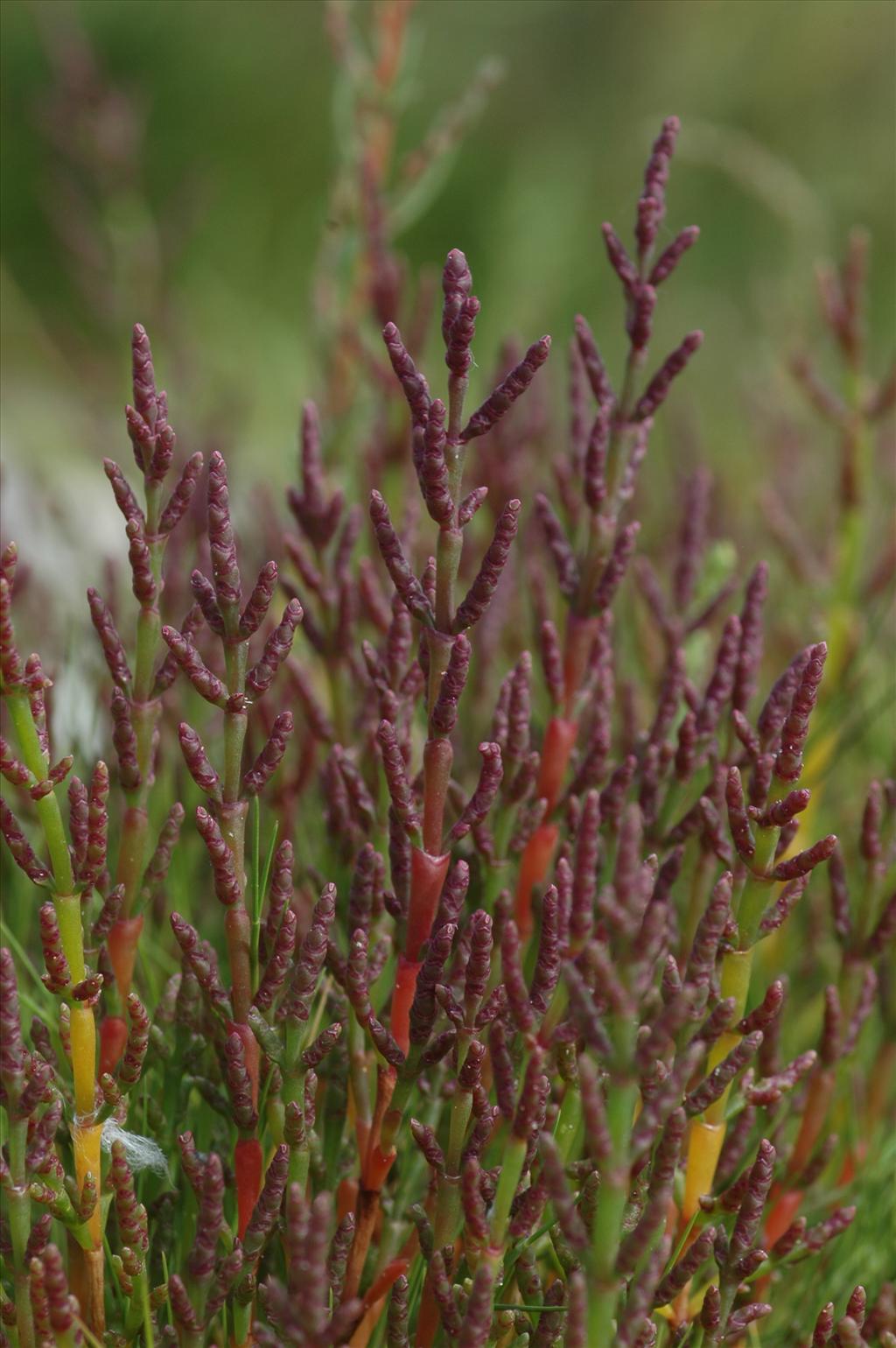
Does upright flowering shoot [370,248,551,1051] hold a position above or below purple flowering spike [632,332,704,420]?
below

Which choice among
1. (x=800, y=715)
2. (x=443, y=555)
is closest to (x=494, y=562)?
(x=443, y=555)

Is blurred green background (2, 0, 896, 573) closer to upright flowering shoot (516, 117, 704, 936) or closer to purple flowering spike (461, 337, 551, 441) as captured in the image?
upright flowering shoot (516, 117, 704, 936)

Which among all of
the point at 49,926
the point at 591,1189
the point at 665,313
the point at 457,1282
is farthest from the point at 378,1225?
the point at 665,313

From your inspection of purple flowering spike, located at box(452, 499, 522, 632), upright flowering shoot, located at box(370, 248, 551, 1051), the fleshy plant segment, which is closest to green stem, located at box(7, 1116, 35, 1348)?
the fleshy plant segment

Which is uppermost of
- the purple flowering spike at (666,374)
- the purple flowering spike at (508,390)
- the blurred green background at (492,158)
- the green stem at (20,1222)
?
the blurred green background at (492,158)

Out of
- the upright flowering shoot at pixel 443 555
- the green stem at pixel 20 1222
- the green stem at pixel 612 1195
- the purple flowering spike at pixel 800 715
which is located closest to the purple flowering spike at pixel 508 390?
the upright flowering shoot at pixel 443 555

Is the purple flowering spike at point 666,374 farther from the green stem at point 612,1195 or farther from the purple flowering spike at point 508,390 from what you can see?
the green stem at point 612,1195
